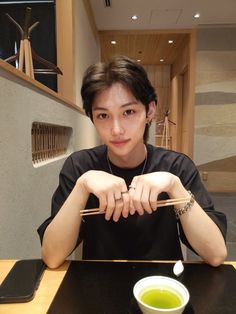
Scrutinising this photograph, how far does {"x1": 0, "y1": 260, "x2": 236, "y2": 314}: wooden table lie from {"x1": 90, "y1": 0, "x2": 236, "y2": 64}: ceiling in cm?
318

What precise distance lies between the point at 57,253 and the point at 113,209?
0.65 ft

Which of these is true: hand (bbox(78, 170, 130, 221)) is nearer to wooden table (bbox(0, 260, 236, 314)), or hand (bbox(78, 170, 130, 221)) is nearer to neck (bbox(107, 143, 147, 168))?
wooden table (bbox(0, 260, 236, 314))

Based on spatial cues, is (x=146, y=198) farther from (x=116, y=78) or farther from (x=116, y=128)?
(x=116, y=78)

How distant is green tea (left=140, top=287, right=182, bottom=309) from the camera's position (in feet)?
1.66

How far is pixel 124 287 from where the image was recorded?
0.59m

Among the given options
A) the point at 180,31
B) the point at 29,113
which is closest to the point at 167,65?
the point at 180,31

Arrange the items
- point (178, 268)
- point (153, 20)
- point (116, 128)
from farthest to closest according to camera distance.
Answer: point (153, 20) → point (116, 128) → point (178, 268)

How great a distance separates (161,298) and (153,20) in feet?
14.4

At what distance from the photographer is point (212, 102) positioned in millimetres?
4605

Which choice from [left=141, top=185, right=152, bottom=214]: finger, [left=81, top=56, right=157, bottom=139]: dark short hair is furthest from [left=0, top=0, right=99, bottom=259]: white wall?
[left=141, top=185, right=152, bottom=214]: finger

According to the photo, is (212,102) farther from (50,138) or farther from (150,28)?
(50,138)

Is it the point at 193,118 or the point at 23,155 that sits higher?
the point at 193,118

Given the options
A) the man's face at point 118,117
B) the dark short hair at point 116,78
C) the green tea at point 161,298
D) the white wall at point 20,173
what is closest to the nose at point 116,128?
the man's face at point 118,117

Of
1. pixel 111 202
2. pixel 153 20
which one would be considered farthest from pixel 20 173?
pixel 153 20
